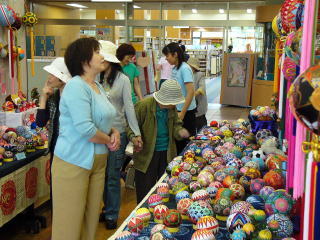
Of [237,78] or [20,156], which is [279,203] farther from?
[237,78]

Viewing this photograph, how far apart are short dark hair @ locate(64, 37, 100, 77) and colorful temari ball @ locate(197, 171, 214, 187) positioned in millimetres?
874

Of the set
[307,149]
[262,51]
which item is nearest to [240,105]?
[262,51]

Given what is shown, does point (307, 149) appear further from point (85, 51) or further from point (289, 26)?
point (85, 51)

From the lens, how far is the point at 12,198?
10.2ft

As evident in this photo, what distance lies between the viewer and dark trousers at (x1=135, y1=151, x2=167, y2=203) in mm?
3221

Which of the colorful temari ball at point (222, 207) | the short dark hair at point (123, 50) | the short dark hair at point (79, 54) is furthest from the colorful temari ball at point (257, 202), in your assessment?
the short dark hair at point (123, 50)

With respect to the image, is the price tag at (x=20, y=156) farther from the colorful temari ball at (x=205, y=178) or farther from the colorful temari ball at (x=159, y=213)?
the colorful temari ball at (x=159, y=213)

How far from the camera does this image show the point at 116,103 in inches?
127

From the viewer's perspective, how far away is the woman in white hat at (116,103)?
10.2 feet

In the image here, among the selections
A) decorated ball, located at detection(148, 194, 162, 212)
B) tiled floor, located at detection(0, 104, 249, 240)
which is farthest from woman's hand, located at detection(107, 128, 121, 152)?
tiled floor, located at detection(0, 104, 249, 240)

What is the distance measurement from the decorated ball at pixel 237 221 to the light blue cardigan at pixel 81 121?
0.88 m

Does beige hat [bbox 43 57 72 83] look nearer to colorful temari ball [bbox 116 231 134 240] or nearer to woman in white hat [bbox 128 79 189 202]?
woman in white hat [bbox 128 79 189 202]

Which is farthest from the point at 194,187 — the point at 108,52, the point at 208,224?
the point at 108,52

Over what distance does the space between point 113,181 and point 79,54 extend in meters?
1.47
